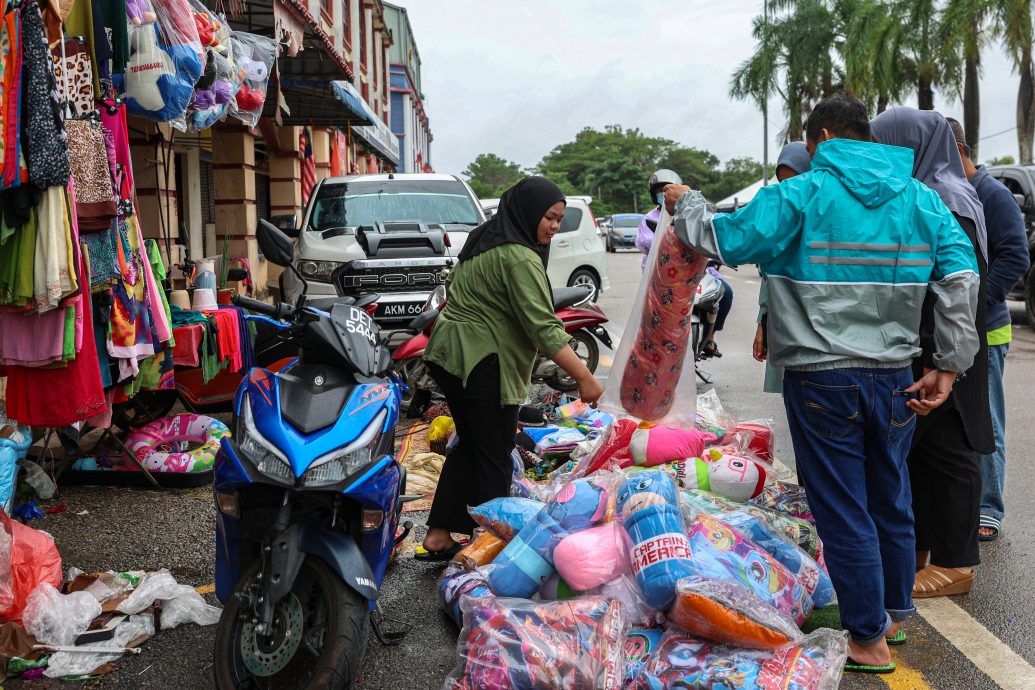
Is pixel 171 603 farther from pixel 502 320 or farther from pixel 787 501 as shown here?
pixel 787 501

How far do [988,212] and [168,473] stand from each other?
4587mm

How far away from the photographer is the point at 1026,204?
13.1 metres

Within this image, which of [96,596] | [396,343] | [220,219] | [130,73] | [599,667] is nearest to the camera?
[599,667]

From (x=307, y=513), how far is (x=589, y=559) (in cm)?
96

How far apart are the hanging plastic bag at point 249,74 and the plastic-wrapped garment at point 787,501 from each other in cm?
489

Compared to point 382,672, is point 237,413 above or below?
above

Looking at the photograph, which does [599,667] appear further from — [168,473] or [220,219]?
[220,219]

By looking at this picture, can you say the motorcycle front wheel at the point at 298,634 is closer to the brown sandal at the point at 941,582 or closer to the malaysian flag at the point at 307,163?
the brown sandal at the point at 941,582

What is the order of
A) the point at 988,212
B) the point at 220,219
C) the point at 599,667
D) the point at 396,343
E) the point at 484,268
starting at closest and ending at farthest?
the point at 599,667 → the point at 484,268 → the point at 988,212 → the point at 396,343 → the point at 220,219

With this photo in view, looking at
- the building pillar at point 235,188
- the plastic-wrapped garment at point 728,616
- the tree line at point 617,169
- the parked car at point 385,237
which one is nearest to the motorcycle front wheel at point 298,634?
the plastic-wrapped garment at point 728,616

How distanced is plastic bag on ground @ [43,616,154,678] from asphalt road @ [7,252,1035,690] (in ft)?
0.18

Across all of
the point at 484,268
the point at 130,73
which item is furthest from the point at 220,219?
the point at 484,268

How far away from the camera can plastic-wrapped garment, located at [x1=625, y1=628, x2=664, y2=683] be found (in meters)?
3.18

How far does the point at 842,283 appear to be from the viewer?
3285 millimetres
